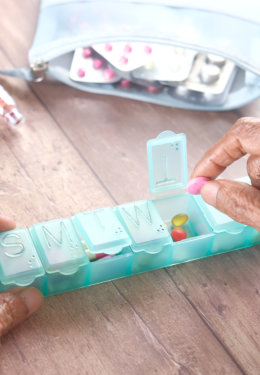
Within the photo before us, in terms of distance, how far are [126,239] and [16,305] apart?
19 cm

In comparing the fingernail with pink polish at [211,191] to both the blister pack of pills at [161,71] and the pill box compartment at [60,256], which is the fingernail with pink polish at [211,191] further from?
the blister pack of pills at [161,71]

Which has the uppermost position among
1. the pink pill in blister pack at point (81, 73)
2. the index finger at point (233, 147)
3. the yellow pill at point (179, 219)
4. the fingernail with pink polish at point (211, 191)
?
the index finger at point (233, 147)

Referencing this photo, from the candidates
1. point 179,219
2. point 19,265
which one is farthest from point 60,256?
point 179,219

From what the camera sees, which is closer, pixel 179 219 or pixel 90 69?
pixel 179 219

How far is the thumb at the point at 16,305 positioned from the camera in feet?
2.86

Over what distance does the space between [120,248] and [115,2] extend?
0.58m

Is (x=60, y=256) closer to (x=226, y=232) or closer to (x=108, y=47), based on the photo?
(x=226, y=232)

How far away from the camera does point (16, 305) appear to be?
88 centimetres

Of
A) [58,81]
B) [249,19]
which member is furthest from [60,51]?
[249,19]

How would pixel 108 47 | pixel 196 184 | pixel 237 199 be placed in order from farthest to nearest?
pixel 108 47 → pixel 196 184 → pixel 237 199


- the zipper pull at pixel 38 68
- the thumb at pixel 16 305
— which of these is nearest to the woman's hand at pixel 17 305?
the thumb at pixel 16 305

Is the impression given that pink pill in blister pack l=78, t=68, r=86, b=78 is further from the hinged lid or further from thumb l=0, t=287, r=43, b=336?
thumb l=0, t=287, r=43, b=336

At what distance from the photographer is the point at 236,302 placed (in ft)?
3.14

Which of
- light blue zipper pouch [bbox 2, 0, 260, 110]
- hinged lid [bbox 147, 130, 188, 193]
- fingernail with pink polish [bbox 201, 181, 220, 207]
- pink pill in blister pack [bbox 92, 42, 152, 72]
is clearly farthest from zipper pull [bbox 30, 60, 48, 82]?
fingernail with pink polish [bbox 201, 181, 220, 207]
